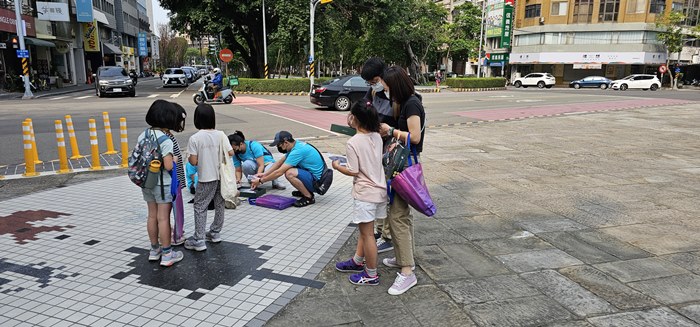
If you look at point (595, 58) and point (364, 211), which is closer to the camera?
point (364, 211)

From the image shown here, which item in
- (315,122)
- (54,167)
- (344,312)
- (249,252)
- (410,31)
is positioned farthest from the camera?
(410,31)

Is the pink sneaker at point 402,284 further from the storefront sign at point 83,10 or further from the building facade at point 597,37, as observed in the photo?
the building facade at point 597,37

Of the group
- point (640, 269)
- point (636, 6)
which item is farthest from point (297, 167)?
point (636, 6)

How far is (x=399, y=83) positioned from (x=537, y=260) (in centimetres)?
204

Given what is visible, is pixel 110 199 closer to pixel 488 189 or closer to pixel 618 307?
pixel 488 189

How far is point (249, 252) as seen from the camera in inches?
176

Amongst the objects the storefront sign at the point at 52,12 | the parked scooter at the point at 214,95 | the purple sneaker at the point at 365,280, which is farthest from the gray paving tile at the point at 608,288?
the storefront sign at the point at 52,12

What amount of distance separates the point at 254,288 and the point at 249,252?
0.77 metres

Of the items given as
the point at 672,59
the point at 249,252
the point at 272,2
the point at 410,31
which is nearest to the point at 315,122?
the point at 249,252

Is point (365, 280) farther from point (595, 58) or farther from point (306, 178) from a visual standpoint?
point (595, 58)

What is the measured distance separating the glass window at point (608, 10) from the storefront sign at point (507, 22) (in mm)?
9181

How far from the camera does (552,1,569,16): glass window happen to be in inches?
2002

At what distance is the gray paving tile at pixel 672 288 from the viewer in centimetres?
355

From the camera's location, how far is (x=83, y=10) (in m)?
39.4
